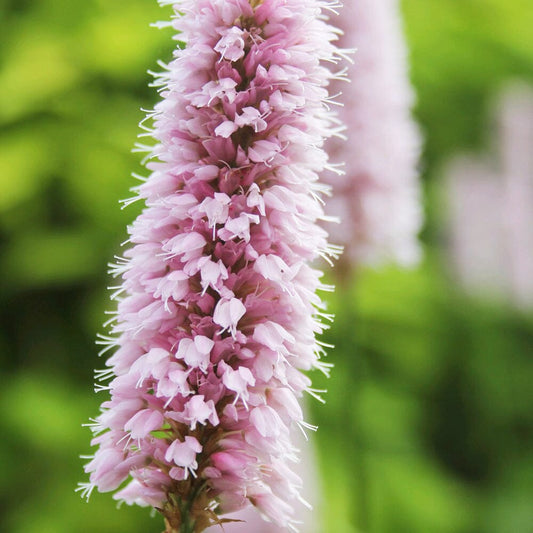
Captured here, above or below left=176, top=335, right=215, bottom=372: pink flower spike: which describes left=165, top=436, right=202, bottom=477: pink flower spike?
below

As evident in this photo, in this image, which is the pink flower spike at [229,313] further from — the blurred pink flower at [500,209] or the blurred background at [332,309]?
the blurred pink flower at [500,209]

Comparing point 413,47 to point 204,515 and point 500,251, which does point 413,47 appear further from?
point 204,515

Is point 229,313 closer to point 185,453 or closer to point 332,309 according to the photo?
point 185,453

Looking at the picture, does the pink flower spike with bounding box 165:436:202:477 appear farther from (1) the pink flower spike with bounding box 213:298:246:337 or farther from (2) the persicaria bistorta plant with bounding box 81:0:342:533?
(1) the pink flower spike with bounding box 213:298:246:337

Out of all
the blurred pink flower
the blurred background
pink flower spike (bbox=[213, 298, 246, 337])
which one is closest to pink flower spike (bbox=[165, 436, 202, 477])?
pink flower spike (bbox=[213, 298, 246, 337])

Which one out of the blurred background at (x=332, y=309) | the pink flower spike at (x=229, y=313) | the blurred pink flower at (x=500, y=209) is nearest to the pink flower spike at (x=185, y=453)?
the pink flower spike at (x=229, y=313)
